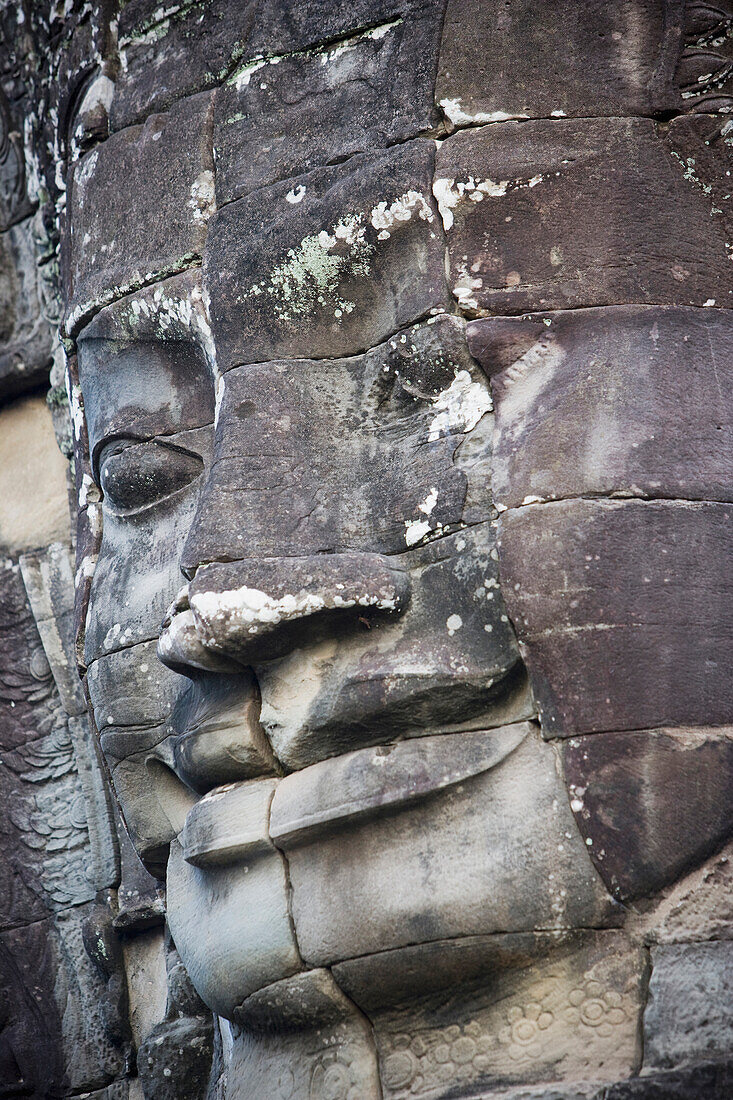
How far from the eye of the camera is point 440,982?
318cm

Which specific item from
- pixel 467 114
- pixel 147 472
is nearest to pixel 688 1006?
pixel 147 472

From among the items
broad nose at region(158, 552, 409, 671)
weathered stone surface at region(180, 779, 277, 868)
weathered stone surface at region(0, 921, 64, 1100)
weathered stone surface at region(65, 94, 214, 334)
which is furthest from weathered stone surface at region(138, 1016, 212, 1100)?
weathered stone surface at region(65, 94, 214, 334)

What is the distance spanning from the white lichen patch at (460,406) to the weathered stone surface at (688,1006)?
1300mm

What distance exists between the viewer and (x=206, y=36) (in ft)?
13.7

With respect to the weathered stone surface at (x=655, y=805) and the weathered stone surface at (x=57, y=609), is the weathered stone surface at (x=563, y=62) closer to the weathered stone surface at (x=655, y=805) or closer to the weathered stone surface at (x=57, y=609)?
the weathered stone surface at (x=655, y=805)

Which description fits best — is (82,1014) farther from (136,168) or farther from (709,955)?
(136,168)

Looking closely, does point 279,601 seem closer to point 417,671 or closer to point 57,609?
point 417,671

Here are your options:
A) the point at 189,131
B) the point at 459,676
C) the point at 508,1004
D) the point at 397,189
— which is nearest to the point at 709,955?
the point at 508,1004

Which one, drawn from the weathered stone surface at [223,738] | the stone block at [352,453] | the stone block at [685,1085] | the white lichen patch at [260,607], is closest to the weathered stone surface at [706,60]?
the stone block at [352,453]

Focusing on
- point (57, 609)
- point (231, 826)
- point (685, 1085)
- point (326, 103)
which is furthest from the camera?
point (57, 609)

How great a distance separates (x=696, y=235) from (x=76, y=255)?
1.87 m

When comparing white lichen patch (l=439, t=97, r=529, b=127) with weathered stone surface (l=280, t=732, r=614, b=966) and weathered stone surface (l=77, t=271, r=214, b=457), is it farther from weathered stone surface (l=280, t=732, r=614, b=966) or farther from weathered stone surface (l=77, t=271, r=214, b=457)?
weathered stone surface (l=280, t=732, r=614, b=966)

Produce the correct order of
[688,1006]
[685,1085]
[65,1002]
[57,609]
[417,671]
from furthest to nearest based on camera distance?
[57,609] < [65,1002] < [417,671] < [688,1006] < [685,1085]

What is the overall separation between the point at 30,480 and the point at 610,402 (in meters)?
2.52
